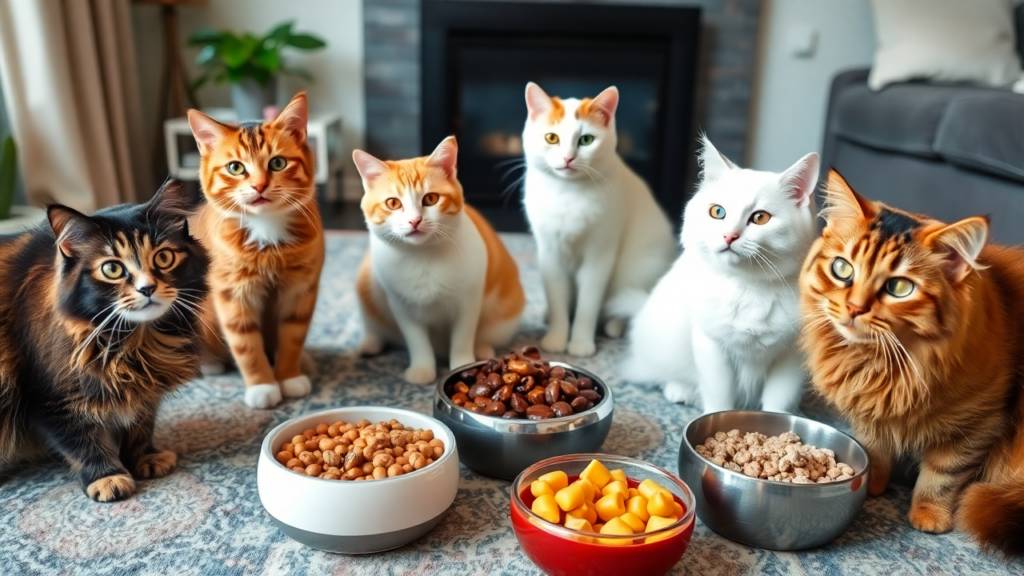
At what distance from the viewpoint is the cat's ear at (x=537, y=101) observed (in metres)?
1.84

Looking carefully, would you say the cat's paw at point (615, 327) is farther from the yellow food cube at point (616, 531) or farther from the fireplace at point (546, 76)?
the fireplace at point (546, 76)

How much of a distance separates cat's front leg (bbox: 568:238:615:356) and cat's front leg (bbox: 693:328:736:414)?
0.49 meters

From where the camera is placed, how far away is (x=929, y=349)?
1.17 metres

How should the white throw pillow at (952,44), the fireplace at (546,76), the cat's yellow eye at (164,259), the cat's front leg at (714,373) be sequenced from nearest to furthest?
the cat's yellow eye at (164,259)
the cat's front leg at (714,373)
the white throw pillow at (952,44)
the fireplace at (546,76)

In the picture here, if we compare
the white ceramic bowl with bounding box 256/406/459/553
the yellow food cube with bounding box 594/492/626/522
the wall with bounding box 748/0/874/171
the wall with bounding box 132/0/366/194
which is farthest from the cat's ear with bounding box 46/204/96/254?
the wall with bounding box 748/0/874/171

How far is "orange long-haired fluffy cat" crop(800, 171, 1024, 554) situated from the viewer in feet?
3.73

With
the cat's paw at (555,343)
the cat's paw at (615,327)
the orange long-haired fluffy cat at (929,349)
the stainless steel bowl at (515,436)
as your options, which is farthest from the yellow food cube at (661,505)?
the cat's paw at (615,327)

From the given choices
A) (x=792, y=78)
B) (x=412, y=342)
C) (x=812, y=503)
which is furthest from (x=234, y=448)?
(x=792, y=78)

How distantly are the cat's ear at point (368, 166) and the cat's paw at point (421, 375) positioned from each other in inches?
19.6

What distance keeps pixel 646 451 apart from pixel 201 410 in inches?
39.5

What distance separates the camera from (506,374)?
1.48 metres

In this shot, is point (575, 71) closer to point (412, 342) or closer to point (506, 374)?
point (412, 342)

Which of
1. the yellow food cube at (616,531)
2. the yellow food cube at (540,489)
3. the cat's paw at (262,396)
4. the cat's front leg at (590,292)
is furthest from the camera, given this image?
the cat's front leg at (590,292)

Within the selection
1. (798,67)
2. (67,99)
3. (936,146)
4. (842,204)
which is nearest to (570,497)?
(842,204)
